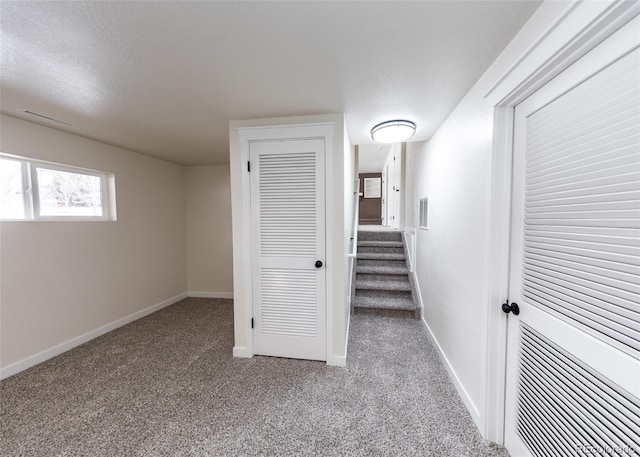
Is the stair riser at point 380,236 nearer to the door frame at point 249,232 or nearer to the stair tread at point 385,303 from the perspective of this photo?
the stair tread at point 385,303

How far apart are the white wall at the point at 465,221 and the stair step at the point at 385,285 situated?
2.43 feet

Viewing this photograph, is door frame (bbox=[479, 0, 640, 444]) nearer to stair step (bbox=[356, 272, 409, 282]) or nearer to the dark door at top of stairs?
stair step (bbox=[356, 272, 409, 282])

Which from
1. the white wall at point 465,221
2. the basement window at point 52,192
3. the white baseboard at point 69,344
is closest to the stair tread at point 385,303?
the white wall at point 465,221

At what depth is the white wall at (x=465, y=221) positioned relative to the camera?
1394 millimetres

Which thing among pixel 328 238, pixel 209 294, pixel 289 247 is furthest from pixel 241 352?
pixel 209 294

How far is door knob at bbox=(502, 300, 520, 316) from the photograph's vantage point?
1319mm

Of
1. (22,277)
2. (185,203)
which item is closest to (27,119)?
(22,277)

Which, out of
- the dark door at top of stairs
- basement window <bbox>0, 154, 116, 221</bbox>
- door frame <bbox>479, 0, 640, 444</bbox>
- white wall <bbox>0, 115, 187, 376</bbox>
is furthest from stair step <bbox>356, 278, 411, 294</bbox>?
the dark door at top of stairs

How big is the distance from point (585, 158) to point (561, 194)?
16cm

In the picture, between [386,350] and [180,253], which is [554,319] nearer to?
[386,350]

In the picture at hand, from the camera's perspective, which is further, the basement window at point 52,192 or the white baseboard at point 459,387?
the basement window at point 52,192

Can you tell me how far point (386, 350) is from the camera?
244 cm

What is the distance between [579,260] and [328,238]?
60.7 inches

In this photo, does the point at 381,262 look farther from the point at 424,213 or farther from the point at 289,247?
the point at 289,247
